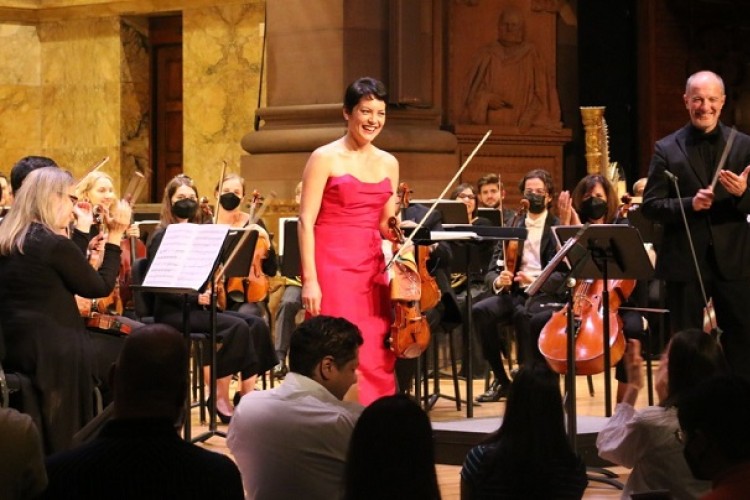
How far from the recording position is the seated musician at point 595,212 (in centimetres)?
→ 671

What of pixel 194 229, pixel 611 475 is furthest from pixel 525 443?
pixel 194 229

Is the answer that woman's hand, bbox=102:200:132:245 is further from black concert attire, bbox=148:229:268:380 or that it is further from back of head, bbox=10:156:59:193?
black concert attire, bbox=148:229:268:380

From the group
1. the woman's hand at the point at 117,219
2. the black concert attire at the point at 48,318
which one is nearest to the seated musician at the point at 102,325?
the woman's hand at the point at 117,219

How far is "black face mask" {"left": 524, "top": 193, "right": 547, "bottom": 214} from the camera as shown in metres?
7.88

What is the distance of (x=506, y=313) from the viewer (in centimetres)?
792

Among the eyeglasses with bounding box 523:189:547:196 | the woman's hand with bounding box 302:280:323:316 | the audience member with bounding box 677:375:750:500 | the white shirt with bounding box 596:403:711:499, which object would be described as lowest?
the white shirt with bounding box 596:403:711:499

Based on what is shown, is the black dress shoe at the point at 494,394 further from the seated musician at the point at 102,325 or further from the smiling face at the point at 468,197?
the seated musician at the point at 102,325

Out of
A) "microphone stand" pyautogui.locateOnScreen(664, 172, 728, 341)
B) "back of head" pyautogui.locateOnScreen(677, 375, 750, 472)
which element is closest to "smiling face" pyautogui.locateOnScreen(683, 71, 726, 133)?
"microphone stand" pyautogui.locateOnScreen(664, 172, 728, 341)

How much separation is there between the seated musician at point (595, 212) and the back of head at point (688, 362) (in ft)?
9.46

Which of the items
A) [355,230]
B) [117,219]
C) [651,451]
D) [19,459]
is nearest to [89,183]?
[117,219]

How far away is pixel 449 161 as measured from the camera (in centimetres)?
1021

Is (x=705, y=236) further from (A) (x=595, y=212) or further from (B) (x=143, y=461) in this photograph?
(B) (x=143, y=461)

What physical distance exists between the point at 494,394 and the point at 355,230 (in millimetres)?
2763

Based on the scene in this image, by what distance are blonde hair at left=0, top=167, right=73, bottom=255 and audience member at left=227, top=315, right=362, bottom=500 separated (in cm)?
184
